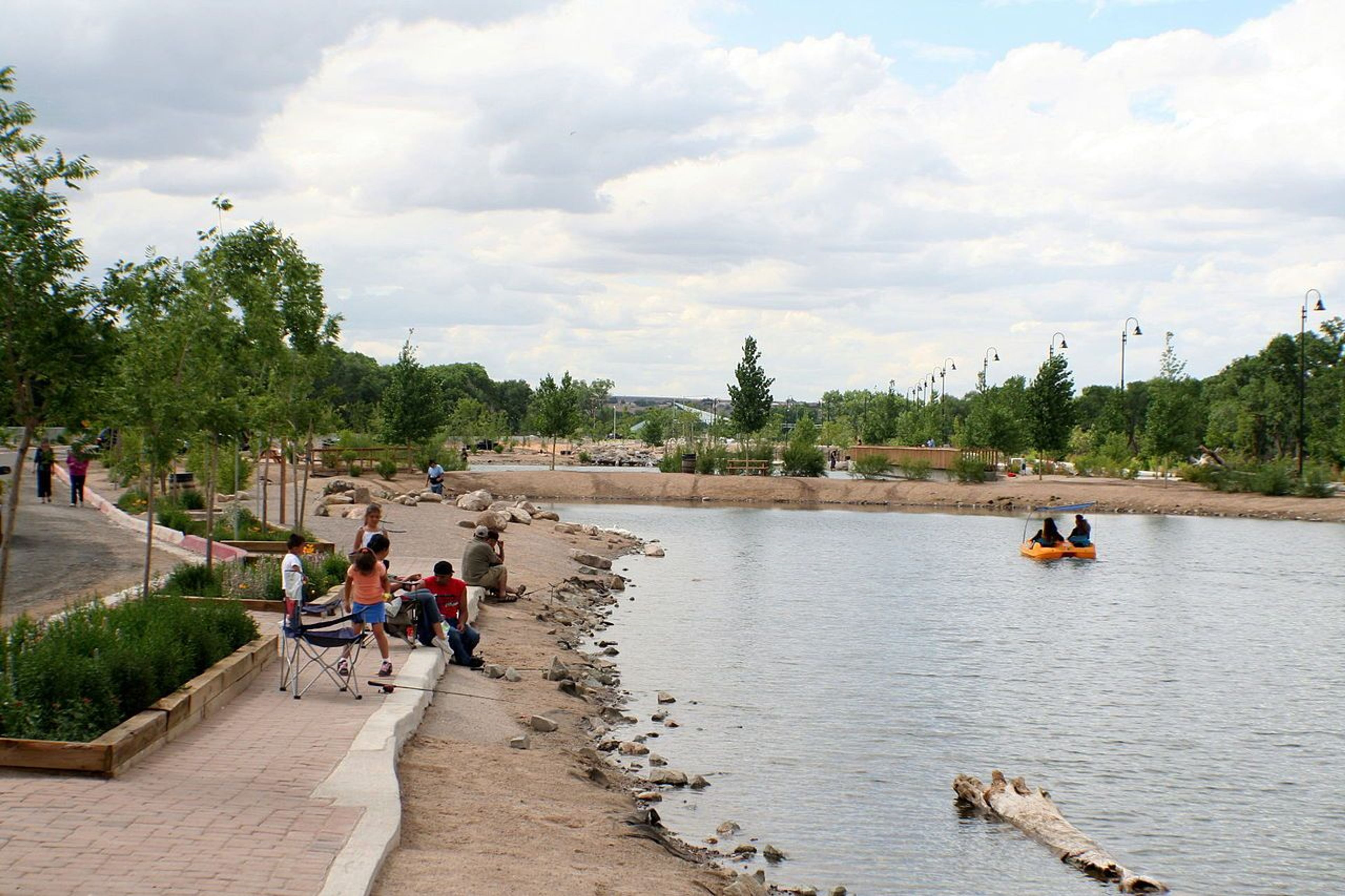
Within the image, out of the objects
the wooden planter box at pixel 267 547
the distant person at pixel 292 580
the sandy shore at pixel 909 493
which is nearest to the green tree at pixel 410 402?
the sandy shore at pixel 909 493

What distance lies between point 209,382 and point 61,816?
33.4 ft

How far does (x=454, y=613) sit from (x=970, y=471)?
58.7m

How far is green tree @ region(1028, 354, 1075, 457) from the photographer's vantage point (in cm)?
7169

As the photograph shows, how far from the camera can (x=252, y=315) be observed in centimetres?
2188

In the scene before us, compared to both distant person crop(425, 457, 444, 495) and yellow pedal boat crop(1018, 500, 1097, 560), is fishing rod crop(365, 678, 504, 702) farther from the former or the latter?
distant person crop(425, 457, 444, 495)

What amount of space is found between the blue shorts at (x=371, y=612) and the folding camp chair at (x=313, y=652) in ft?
0.67

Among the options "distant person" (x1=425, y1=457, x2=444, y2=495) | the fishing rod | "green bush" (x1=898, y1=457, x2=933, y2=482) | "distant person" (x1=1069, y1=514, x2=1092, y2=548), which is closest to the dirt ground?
the fishing rod

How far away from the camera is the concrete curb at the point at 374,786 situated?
274 inches

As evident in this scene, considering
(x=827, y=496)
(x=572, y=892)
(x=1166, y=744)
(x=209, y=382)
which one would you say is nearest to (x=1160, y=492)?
(x=827, y=496)

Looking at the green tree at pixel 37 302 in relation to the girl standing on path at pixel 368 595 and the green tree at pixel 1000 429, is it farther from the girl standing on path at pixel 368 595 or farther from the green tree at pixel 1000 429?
the green tree at pixel 1000 429

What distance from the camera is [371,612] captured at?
42.9ft

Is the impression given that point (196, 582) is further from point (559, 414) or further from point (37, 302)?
point (559, 414)

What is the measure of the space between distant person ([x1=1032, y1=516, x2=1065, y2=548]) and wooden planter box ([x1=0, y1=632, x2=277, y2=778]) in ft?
106

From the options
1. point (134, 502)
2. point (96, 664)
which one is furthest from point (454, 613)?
point (134, 502)
